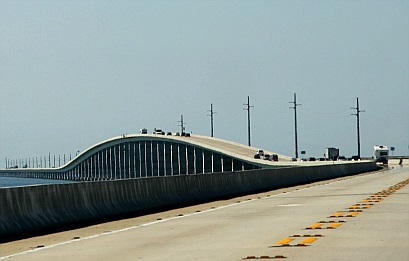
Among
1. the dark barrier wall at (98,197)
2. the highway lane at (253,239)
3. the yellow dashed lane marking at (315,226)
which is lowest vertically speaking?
the highway lane at (253,239)

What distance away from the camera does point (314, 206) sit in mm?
28031

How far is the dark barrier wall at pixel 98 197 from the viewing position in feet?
67.6

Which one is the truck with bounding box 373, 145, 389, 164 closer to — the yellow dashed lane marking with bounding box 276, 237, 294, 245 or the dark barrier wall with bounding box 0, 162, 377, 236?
the dark barrier wall with bounding box 0, 162, 377, 236

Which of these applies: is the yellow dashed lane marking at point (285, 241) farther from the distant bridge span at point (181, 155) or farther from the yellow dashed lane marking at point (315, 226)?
the distant bridge span at point (181, 155)

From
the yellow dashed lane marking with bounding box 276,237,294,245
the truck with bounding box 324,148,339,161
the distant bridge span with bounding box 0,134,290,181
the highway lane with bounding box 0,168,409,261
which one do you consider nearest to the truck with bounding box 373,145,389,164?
the truck with bounding box 324,148,339,161

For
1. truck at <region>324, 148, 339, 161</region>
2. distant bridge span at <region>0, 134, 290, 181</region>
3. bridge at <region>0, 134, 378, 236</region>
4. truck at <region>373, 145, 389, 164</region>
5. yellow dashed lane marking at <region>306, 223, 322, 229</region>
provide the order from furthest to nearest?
distant bridge span at <region>0, 134, 290, 181</region>, truck at <region>324, 148, 339, 161</region>, truck at <region>373, 145, 389, 164</region>, bridge at <region>0, 134, 378, 236</region>, yellow dashed lane marking at <region>306, 223, 322, 229</region>


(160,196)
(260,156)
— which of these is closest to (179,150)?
(260,156)

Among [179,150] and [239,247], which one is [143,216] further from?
[179,150]

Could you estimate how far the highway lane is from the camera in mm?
14180

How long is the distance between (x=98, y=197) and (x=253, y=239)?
895 centimetres

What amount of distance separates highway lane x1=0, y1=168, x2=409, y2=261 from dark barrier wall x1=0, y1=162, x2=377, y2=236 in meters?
1.86

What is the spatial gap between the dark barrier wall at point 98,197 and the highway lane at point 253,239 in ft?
6.10

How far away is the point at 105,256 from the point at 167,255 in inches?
38.3

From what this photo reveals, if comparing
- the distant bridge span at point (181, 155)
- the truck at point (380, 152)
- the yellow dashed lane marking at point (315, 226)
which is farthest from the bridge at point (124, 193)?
the distant bridge span at point (181, 155)
